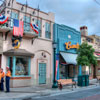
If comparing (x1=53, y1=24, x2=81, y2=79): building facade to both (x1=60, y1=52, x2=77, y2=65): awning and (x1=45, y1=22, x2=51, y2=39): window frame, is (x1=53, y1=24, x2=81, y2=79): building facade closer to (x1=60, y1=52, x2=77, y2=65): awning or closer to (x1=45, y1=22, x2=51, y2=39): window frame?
(x1=60, y1=52, x2=77, y2=65): awning

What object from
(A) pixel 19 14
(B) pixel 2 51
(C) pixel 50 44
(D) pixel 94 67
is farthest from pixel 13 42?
(D) pixel 94 67

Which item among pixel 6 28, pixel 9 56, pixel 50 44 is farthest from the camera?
pixel 50 44

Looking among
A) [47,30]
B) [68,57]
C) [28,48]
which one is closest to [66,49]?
[68,57]

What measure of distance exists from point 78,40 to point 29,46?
25.4 feet

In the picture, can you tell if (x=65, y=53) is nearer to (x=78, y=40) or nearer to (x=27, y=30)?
(x=78, y=40)

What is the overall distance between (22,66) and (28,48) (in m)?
1.74

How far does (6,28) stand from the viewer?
41.1 ft

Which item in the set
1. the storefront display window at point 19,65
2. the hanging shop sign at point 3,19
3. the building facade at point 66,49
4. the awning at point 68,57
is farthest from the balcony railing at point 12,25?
the awning at point 68,57

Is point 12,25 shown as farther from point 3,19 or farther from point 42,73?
point 42,73

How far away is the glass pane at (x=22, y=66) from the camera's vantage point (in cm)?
1394

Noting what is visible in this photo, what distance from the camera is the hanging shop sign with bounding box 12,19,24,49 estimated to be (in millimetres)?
13064

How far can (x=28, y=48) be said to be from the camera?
48.5ft

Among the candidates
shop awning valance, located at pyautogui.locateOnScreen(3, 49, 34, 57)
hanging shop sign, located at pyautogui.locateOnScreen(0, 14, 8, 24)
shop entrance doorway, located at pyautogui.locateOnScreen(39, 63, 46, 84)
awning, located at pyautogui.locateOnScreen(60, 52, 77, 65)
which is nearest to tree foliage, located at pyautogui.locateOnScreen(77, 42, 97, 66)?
awning, located at pyautogui.locateOnScreen(60, 52, 77, 65)

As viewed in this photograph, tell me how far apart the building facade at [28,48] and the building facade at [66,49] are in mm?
1038
